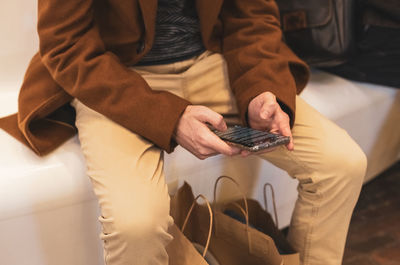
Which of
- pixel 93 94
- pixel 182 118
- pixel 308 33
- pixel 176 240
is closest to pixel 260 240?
pixel 176 240

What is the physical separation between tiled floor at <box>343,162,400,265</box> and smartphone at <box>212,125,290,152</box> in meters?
0.59

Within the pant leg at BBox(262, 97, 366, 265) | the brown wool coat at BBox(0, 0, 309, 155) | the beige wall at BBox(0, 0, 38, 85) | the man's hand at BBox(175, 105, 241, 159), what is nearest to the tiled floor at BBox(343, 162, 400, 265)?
the pant leg at BBox(262, 97, 366, 265)

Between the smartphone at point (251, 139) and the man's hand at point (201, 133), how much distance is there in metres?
0.01

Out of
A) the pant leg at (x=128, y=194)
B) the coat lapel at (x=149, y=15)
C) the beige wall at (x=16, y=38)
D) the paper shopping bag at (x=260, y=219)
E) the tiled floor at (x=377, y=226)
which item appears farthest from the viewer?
the tiled floor at (x=377, y=226)

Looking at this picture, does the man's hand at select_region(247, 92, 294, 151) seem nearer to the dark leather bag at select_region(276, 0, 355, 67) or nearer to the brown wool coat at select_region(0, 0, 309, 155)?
the brown wool coat at select_region(0, 0, 309, 155)

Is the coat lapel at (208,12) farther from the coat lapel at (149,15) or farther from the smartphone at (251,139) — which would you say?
the smartphone at (251,139)

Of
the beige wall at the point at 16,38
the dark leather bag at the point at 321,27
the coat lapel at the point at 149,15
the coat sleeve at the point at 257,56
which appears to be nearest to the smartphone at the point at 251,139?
the coat sleeve at the point at 257,56

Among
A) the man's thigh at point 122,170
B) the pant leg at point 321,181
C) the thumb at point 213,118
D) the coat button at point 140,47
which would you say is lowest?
the pant leg at point 321,181

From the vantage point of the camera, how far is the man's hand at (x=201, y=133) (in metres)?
0.71

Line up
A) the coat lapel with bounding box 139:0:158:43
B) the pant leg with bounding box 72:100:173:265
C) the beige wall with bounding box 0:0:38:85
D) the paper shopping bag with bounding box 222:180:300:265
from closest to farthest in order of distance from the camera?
the pant leg with bounding box 72:100:173:265, the coat lapel with bounding box 139:0:158:43, the paper shopping bag with bounding box 222:180:300:265, the beige wall with bounding box 0:0:38:85

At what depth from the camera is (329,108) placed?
3.81ft

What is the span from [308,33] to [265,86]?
360mm

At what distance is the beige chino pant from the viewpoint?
0.67 meters

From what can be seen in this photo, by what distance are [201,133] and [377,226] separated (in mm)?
816
